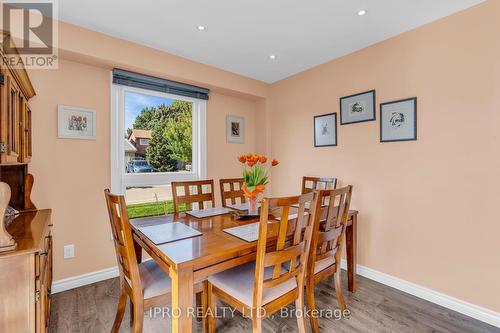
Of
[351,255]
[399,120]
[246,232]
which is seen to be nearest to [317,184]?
[351,255]

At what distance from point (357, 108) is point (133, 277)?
265 cm

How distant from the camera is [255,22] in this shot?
7.23 ft

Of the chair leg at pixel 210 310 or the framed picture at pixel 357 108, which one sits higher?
the framed picture at pixel 357 108

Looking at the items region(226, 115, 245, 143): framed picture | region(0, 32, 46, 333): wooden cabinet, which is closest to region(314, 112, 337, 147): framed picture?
region(226, 115, 245, 143): framed picture

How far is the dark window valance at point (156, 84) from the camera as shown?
2611 millimetres

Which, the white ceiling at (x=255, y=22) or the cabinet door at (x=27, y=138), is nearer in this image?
the cabinet door at (x=27, y=138)

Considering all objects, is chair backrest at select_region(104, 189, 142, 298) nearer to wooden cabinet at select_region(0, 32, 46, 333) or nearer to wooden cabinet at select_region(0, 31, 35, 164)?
wooden cabinet at select_region(0, 32, 46, 333)

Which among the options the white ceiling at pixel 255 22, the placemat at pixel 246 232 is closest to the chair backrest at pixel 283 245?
the placemat at pixel 246 232

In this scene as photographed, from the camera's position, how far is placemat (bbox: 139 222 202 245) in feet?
4.95

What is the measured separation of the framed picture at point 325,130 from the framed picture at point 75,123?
2580 mm

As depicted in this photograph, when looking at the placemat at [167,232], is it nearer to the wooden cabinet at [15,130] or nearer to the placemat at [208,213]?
the placemat at [208,213]

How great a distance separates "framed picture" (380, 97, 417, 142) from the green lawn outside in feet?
8.68

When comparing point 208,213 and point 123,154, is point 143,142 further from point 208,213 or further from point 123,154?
point 208,213

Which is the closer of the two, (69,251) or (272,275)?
(272,275)
